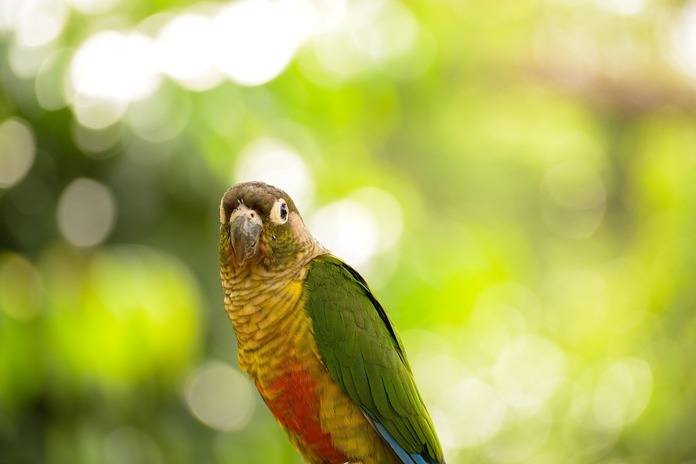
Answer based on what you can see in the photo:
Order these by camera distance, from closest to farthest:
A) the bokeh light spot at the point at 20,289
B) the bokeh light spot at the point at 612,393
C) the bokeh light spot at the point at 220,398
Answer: the bokeh light spot at the point at 20,289 → the bokeh light spot at the point at 220,398 → the bokeh light spot at the point at 612,393

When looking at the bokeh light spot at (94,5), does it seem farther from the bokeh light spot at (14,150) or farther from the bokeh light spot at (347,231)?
the bokeh light spot at (347,231)

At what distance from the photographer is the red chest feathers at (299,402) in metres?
0.88

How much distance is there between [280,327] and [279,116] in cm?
127

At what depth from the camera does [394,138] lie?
381cm

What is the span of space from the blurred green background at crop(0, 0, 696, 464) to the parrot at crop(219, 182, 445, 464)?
82 cm

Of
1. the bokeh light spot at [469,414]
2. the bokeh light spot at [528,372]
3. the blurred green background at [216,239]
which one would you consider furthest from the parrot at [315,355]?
the bokeh light spot at [528,372]

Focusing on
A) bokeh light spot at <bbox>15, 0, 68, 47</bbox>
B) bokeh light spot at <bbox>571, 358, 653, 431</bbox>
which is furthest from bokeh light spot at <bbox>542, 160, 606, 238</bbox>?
bokeh light spot at <bbox>15, 0, 68, 47</bbox>

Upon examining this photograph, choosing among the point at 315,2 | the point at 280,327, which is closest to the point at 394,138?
the point at 315,2

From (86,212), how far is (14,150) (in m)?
→ 0.24

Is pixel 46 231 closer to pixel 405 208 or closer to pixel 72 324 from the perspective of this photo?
pixel 72 324

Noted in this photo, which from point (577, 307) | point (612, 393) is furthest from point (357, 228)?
point (577, 307)

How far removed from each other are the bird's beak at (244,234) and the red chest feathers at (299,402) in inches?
6.4

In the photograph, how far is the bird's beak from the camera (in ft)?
2.61

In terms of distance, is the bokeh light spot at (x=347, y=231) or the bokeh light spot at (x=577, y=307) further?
the bokeh light spot at (x=577, y=307)
